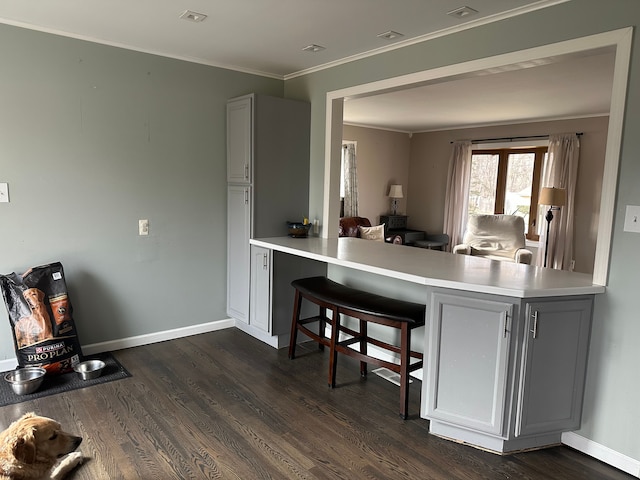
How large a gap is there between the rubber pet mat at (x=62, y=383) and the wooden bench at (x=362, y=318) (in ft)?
4.16

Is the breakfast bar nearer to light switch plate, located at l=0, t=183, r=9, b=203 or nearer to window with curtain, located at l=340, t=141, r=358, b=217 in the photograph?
light switch plate, located at l=0, t=183, r=9, b=203

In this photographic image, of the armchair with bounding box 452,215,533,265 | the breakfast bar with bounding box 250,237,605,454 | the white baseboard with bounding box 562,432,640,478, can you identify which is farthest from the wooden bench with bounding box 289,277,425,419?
Answer: the armchair with bounding box 452,215,533,265

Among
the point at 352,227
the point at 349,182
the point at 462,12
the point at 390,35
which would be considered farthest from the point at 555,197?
the point at 462,12

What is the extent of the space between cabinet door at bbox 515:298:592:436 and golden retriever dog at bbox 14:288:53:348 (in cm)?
295

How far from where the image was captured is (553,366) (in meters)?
2.31

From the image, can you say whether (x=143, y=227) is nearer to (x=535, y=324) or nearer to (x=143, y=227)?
(x=143, y=227)

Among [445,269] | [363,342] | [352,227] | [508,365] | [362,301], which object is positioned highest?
[445,269]

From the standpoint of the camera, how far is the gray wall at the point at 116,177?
307cm

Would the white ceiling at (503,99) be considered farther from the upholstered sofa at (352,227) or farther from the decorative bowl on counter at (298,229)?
the upholstered sofa at (352,227)

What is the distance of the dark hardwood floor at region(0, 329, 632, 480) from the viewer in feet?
7.20

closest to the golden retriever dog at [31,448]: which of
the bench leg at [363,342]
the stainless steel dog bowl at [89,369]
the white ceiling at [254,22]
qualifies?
the stainless steel dog bowl at [89,369]

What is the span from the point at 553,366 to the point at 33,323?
3154 millimetres

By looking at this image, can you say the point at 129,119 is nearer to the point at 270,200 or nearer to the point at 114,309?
the point at 270,200

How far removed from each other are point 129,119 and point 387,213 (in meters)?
5.61
